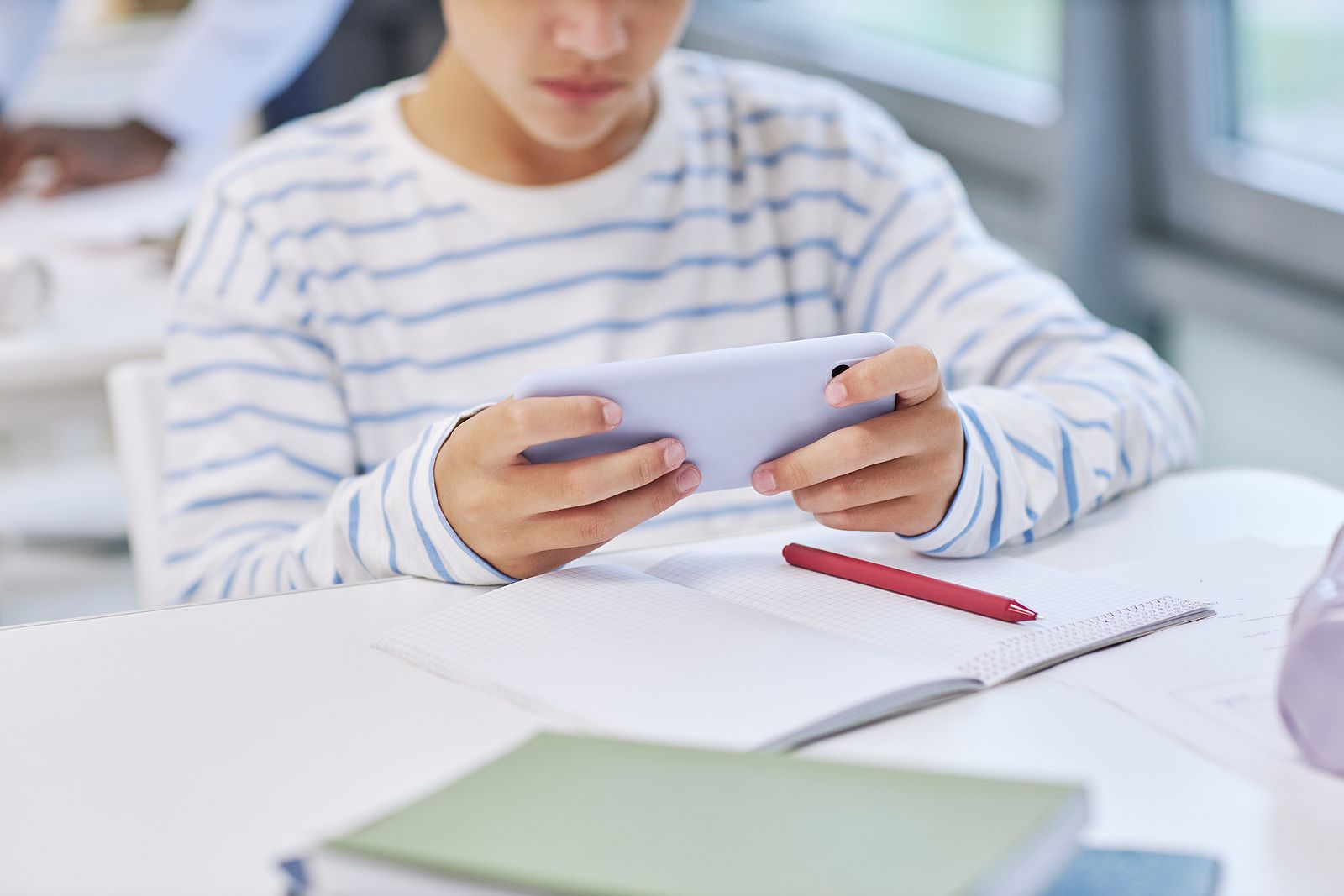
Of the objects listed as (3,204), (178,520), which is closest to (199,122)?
(3,204)

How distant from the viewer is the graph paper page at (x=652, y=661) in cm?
56

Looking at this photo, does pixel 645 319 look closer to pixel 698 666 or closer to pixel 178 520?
pixel 178 520

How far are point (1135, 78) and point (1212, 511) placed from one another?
46.9 inches

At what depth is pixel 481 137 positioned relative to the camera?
1.08 metres

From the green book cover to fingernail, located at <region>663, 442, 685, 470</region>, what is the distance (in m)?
0.23

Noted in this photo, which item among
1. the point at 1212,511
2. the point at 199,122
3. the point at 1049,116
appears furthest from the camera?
the point at 199,122

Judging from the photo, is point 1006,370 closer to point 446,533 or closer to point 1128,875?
point 446,533

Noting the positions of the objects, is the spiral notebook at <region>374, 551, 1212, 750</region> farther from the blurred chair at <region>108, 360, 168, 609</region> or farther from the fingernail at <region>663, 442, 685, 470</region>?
the blurred chair at <region>108, 360, 168, 609</region>

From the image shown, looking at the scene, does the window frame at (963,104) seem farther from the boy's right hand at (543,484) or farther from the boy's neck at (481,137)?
the boy's right hand at (543,484)

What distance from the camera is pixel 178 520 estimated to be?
0.94 metres

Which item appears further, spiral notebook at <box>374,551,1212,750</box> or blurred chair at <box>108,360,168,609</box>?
blurred chair at <box>108,360,168,609</box>

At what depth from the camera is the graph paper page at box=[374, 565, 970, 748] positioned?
0.56 meters

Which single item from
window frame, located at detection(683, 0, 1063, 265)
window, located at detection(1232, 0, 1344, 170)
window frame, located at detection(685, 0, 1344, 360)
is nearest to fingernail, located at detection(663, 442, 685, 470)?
window frame, located at detection(685, 0, 1344, 360)

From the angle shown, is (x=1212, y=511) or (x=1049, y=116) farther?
(x=1049, y=116)
